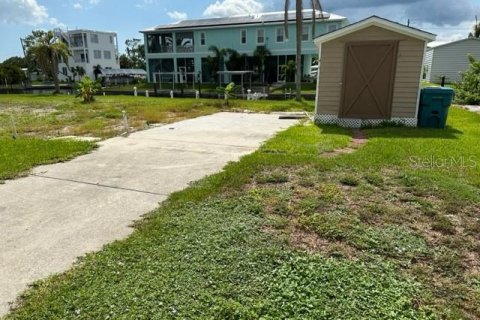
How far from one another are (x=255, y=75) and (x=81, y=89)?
1643 centimetres

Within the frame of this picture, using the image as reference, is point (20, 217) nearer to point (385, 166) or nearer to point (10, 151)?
point (10, 151)

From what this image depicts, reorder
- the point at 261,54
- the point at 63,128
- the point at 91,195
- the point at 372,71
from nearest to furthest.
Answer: the point at 91,195 < the point at 372,71 < the point at 63,128 < the point at 261,54

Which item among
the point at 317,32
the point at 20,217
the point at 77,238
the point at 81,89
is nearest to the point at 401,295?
the point at 77,238

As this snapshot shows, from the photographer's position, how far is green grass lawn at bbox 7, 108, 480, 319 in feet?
7.99

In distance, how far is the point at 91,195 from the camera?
4.84m

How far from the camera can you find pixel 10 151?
295 inches

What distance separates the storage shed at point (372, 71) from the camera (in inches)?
361

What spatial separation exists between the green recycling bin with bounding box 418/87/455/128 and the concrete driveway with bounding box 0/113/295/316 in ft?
13.8

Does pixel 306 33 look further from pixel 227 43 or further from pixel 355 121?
pixel 355 121

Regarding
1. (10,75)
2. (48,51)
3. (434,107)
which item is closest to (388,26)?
(434,107)

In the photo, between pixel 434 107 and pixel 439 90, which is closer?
pixel 439 90

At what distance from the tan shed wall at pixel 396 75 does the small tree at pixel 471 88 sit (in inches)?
323

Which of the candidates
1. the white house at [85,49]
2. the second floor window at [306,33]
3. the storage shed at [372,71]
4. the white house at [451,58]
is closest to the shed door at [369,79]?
the storage shed at [372,71]

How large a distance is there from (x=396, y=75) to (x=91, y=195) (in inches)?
322
